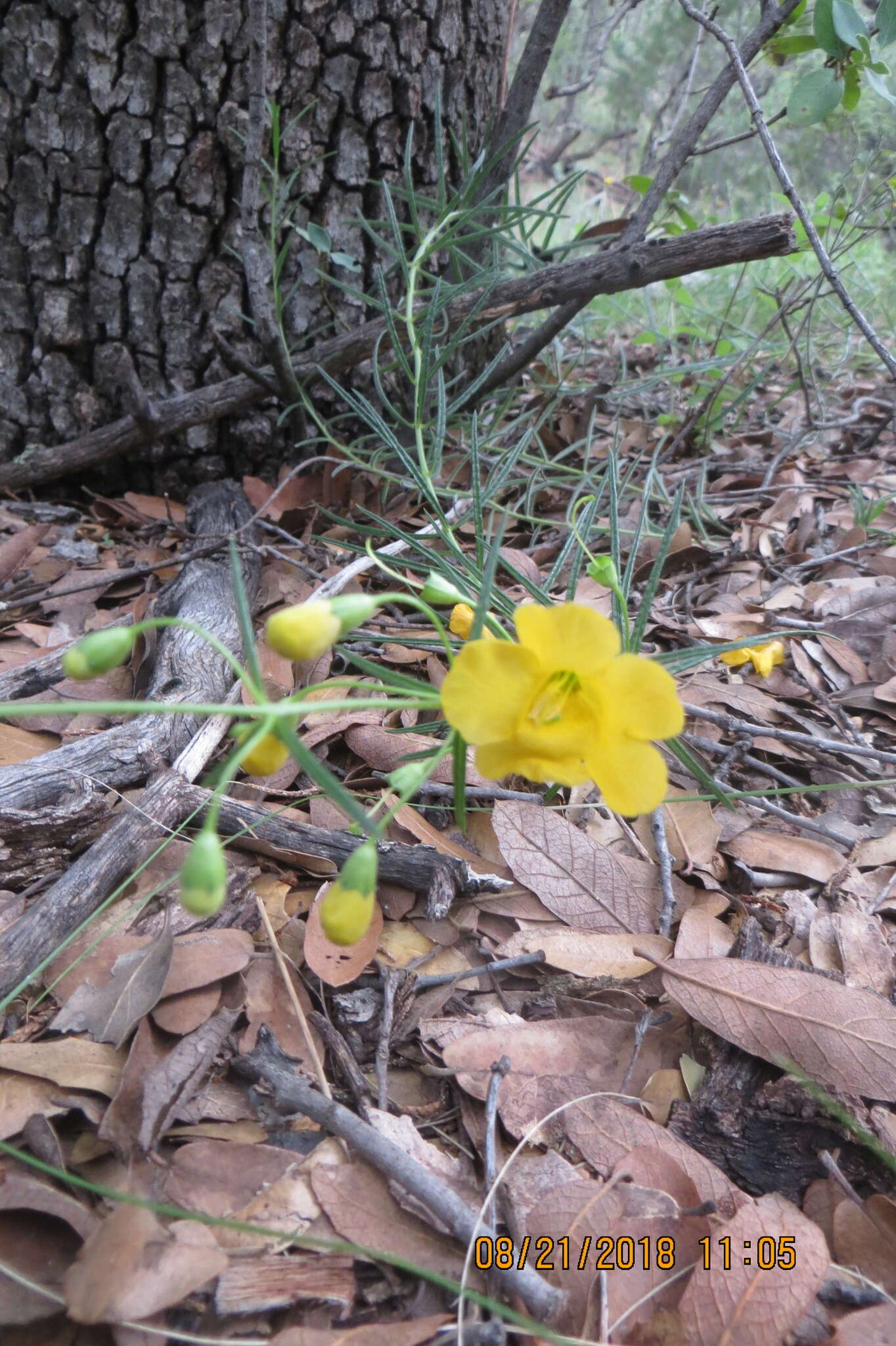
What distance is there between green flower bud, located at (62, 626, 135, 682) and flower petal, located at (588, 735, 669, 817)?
50 cm

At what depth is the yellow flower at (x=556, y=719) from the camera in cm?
82

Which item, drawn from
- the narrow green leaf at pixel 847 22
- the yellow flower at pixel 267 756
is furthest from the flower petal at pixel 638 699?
the narrow green leaf at pixel 847 22

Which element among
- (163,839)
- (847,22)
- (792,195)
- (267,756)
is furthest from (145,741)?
(847,22)

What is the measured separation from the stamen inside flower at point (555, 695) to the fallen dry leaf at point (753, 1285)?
635 mm

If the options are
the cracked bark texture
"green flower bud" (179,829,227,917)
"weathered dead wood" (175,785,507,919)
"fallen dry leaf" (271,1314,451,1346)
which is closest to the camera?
"green flower bud" (179,829,227,917)

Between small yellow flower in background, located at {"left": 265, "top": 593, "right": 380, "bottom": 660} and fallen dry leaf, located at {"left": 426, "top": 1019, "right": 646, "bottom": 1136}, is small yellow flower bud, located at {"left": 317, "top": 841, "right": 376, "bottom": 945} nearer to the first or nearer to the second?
small yellow flower in background, located at {"left": 265, "top": 593, "right": 380, "bottom": 660}

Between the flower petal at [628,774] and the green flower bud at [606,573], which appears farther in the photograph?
the green flower bud at [606,573]

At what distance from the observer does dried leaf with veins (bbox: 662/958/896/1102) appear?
1.10 meters

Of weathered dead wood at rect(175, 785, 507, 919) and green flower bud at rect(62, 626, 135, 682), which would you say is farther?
weathered dead wood at rect(175, 785, 507, 919)

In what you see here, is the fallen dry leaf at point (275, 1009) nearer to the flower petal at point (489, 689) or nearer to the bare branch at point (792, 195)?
the flower petal at point (489, 689)

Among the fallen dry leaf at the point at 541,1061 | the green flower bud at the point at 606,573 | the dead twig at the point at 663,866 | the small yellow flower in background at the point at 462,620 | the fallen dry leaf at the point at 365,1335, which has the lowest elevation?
the fallen dry leaf at the point at 365,1335

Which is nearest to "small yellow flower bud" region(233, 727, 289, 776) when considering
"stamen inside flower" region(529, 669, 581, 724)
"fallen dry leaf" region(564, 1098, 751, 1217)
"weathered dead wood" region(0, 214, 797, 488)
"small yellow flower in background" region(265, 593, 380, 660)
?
"small yellow flower in background" region(265, 593, 380, 660)

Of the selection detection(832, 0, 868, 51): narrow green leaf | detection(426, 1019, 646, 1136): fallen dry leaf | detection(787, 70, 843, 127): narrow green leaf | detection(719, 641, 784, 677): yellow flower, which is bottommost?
detection(426, 1019, 646, 1136): fallen dry leaf

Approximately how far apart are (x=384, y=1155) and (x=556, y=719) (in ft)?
1.82
